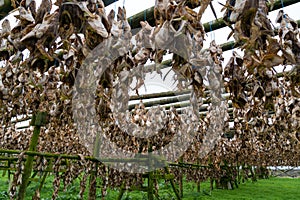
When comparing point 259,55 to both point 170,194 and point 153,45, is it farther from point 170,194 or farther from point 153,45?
point 170,194

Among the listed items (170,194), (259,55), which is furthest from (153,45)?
(170,194)

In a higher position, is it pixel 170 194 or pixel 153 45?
pixel 153 45

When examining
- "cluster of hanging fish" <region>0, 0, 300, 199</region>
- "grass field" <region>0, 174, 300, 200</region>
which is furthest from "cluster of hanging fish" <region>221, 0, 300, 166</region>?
"grass field" <region>0, 174, 300, 200</region>

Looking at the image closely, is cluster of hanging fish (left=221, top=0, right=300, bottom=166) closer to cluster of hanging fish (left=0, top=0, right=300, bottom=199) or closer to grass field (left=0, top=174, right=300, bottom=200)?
cluster of hanging fish (left=0, top=0, right=300, bottom=199)

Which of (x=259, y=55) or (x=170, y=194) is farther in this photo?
(x=170, y=194)

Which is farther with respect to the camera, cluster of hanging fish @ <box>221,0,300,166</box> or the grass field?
the grass field

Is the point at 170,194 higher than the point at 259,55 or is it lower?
lower

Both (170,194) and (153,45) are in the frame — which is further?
(170,194)

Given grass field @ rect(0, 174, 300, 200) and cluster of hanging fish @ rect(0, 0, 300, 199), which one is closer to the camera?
cluster of hanging fish @ rect(0, 0, 300, 199)

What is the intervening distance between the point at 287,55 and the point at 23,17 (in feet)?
4.12

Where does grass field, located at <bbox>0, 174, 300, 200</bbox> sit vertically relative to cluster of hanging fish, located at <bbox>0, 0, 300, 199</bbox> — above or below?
below

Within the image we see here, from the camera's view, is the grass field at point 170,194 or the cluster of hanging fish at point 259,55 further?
the grass field at point 170,194

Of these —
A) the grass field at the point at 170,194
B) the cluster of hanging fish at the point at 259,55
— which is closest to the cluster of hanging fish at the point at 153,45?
the cluster of hanging fish at the point at 259,55

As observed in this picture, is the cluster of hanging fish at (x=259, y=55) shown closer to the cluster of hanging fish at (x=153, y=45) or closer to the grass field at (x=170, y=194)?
the cluster of hanging fish at (x=153, y=45)
